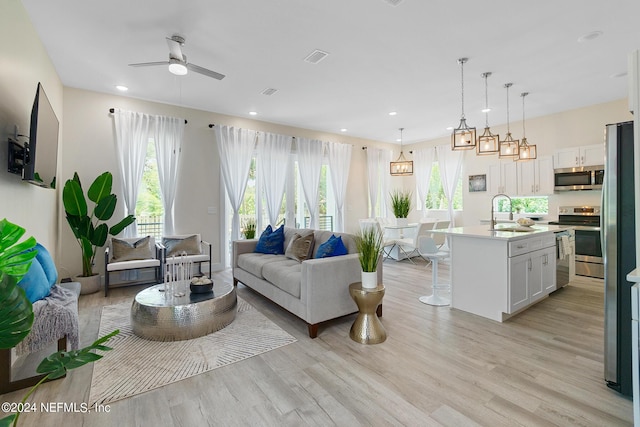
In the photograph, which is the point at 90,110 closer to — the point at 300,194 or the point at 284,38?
the point at 284,38

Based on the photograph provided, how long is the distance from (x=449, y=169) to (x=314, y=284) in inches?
245

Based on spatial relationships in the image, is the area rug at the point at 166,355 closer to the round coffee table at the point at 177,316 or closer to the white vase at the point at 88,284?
the round coffee table at the point at 177,316

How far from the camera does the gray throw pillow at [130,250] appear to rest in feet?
14.3

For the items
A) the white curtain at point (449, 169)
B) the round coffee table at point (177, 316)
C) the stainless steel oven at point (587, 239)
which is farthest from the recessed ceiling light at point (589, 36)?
the round coffee table at point (177, 316)

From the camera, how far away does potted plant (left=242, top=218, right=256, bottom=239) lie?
5402 mm

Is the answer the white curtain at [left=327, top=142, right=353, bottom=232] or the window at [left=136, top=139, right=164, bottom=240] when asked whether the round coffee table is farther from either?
the white curtain at [left=327, top=142, right=353, bottom=232]

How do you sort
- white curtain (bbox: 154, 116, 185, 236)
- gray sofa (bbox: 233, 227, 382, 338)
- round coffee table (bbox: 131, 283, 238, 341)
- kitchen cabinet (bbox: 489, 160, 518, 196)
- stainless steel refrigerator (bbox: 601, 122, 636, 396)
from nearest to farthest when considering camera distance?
stainless steel refrigerator (bbox: 601, 122, 636, 396) → round coffee table (bbox: 131, 283, 238, 341) → gray sofa (bbox: 233, 227, 382, 338) → white curtain (bbox: 154, 116, 185, 236) → kitchen cabinet (bbox: 489, 160, 518, 196)

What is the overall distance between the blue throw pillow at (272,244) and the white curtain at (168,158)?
1.84 m

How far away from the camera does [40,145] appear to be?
267cm

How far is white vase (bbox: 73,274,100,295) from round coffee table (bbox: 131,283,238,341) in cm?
194

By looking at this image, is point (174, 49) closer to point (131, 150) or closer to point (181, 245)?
point (131, 150)

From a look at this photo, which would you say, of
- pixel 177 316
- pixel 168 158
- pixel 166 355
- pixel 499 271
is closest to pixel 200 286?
pixel 177 316

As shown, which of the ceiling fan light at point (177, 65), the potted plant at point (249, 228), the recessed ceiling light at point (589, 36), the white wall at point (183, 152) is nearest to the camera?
the ceiling fan light at point (177, 65)

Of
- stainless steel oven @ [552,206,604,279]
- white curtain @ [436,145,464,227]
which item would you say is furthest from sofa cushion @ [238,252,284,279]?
white curtain @ [436,145,464,227]
